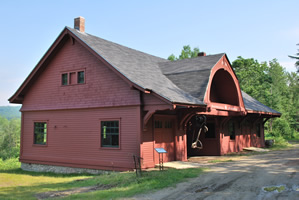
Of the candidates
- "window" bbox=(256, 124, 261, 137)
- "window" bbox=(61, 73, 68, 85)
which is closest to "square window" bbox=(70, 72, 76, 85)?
"window" bbox=(61, 73, 68, 85)

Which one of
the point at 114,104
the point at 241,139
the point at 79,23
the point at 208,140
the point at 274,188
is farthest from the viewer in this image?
the point at 241,139

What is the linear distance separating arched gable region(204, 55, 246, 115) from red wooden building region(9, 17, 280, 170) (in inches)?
2.4

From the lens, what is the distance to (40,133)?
1767cm

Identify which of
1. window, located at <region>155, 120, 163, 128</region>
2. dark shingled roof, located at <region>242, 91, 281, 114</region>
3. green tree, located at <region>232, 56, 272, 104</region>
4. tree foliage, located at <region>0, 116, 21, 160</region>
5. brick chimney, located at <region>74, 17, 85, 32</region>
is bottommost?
tree foliage, located at <region>0, 116, 21, 160</region>

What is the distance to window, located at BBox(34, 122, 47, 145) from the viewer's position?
17484 mm

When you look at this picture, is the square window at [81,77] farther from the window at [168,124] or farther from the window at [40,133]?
the window at [168,124]

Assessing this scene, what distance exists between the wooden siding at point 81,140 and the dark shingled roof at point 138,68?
5.11 feet

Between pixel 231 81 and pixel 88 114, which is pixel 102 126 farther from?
pixel 231 81

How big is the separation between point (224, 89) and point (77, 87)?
932cm

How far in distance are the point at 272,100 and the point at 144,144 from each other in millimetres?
35310

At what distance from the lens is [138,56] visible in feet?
60.3

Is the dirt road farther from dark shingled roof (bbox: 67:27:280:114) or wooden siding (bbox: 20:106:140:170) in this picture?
wooden siding (bbox: 20:106:140:170)

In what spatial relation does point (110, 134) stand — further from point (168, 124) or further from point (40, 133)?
point (40, 133)

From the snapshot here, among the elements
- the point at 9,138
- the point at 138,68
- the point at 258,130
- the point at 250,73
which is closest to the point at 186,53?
the point at 250,73
